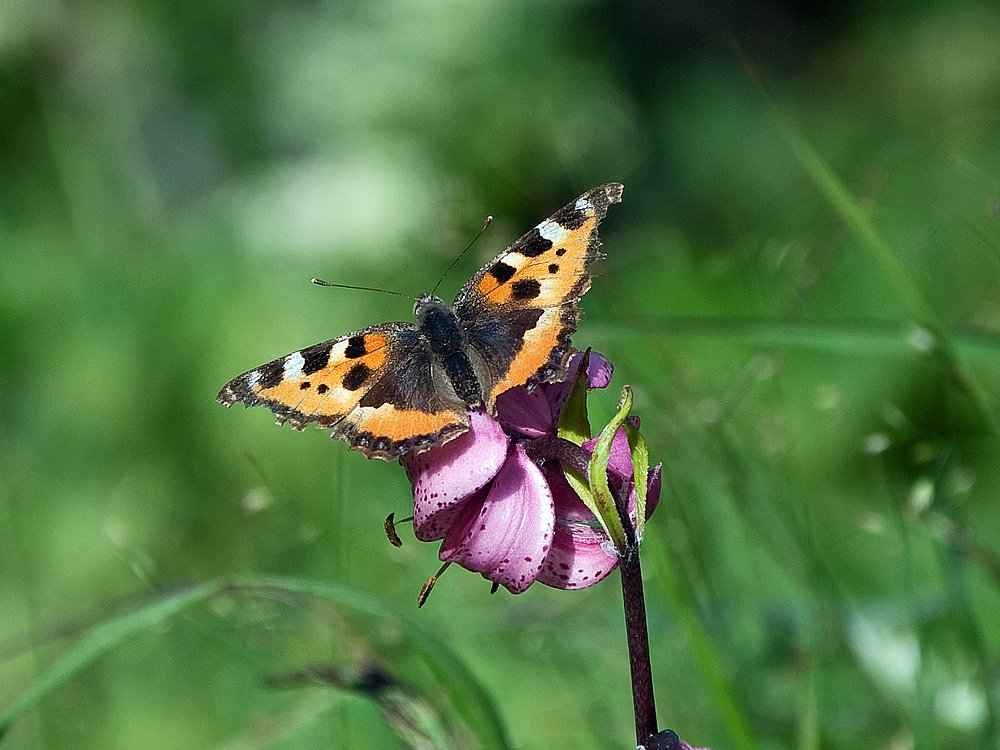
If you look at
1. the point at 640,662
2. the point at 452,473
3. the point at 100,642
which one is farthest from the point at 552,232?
the point at 100,642

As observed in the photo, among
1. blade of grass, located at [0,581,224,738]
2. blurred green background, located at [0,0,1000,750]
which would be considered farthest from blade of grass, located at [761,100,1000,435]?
blade of grass, located at [0,581,224,738]

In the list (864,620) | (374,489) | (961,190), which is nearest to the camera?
(864,620)

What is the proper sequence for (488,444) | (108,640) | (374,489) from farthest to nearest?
1. (374,489)
2. (108,640)
3. (488,444)

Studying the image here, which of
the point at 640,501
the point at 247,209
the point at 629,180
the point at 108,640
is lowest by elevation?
the point at 629,180

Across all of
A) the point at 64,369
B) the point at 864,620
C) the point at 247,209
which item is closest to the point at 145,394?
the point at 64,369

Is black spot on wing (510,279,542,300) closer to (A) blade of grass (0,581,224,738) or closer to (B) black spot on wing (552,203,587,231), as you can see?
(B) black spot on wing (552,203,587,231)

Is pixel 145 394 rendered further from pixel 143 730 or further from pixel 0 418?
pixel 143 730
